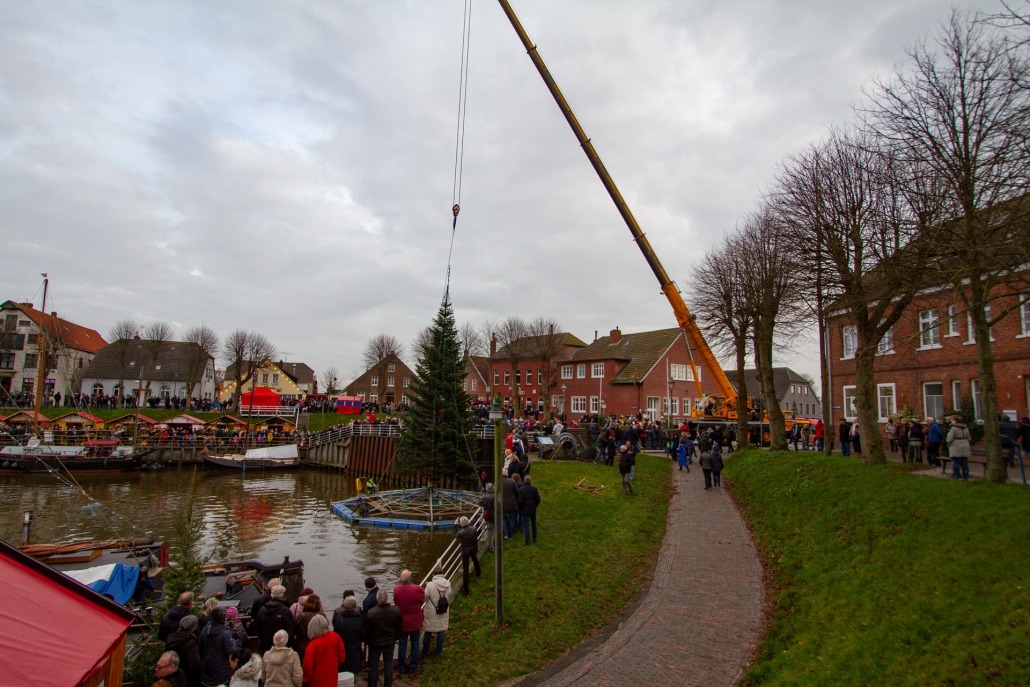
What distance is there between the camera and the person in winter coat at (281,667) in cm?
742

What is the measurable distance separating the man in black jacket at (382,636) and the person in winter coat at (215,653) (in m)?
1.95

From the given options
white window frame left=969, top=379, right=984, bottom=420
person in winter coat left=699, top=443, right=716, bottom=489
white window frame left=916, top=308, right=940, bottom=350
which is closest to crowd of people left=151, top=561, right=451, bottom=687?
person in winter coat left=699, top=443, right=716, bottom=489

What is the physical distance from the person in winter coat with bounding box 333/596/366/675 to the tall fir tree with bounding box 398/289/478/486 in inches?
854

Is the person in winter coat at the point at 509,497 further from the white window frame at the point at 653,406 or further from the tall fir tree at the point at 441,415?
the white window frame at the point at 653,406

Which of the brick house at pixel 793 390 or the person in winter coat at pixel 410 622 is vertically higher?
the brick house at pixel 793 390

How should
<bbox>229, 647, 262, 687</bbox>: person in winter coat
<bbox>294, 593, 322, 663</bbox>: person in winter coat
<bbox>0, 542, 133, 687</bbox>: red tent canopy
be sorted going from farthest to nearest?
<bbox>294, 593, 322, 663</bbox>: person in winter coat
<bbox>229, 647, 262, 687</bbox>: person in winter coat
<bbox>0, 542, 133, 687</bbox>: red tent canopy

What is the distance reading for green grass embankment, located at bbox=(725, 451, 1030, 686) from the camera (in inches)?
284

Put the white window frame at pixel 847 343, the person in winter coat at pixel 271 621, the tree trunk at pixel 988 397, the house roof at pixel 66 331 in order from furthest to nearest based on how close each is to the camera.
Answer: the house roof at pixel 66 331 < the white window frame at pixel 847 343 < the tree trunk at pixel 988 397 < the person in winter coat at pixel 271 621

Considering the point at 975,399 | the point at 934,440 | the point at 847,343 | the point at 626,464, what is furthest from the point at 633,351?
the point at 934,440

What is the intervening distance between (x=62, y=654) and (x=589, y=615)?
8.84 meters

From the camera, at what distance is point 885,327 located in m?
18.0

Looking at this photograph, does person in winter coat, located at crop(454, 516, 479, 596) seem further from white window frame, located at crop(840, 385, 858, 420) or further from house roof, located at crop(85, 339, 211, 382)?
house roof, located at crop(85, 339, 211, 382)

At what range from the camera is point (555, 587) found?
13.1m

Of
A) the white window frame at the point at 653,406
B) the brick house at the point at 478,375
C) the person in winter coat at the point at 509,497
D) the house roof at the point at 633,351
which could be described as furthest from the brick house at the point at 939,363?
the brick house at the point at 478,375
